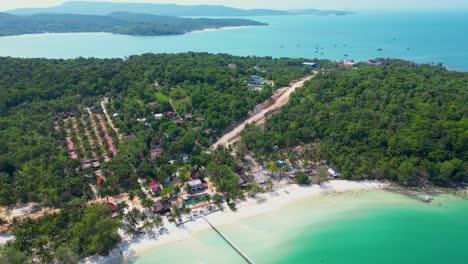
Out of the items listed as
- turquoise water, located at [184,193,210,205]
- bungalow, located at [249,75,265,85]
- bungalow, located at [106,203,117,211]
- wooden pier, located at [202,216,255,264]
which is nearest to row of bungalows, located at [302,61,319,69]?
bungalow, located at [249,75,265,85]

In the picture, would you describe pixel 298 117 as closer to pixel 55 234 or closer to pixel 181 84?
pixel 181 84

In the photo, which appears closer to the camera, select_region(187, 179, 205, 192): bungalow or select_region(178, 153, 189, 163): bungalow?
select_region(187, 179, 205, 192): bungalow

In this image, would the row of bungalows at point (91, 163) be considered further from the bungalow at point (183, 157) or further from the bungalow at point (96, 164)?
the bungalow at point (183, 157)

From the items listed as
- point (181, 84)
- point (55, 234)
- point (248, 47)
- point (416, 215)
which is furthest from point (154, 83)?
point (248, 47)

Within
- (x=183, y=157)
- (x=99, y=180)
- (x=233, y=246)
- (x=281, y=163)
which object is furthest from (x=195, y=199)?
(x=281, y=163)

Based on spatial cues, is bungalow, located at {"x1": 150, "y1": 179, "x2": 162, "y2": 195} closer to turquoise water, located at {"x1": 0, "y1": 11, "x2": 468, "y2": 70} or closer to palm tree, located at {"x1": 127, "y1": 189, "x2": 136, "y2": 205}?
palm tree, located at {"x1": 127, "y1": 189, "x2": 136, "y2": 205}

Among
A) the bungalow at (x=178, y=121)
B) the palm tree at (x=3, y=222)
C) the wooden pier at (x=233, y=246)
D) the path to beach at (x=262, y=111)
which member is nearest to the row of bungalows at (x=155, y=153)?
the path to beach at (x=262, y=111)
